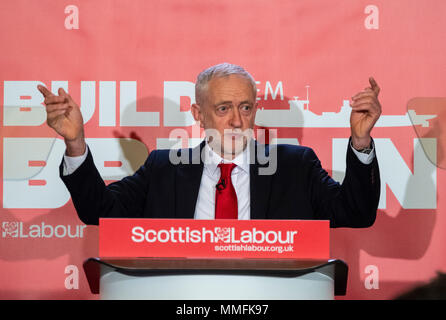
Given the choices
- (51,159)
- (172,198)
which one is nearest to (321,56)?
(172,198)

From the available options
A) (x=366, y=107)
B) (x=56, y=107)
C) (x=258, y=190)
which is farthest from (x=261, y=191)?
(x=56, y=107)

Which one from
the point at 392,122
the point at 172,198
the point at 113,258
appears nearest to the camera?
the point at 113,258

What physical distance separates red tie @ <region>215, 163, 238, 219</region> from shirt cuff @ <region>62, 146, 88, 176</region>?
460mm

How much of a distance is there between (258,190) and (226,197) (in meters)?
0.14

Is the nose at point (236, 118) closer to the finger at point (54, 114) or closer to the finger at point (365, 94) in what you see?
the finger at point (365, 94)

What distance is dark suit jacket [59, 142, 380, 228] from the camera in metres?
1.78

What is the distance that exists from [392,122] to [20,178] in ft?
5.96

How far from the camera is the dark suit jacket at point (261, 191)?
178cm

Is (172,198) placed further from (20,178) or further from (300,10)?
Answer: (300,10)

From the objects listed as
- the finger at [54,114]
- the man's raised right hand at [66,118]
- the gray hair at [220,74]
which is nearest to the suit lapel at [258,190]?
the gray hair at [220,74]

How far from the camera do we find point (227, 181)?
1.90 m

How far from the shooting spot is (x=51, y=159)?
2730mm

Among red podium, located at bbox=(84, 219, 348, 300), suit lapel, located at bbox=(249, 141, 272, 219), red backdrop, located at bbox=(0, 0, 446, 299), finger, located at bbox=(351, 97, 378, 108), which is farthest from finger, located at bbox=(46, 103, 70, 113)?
red backdrop, located at bbox=(0, 0, 446, 299)

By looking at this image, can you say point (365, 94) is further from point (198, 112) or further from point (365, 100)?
point (198, 112)
